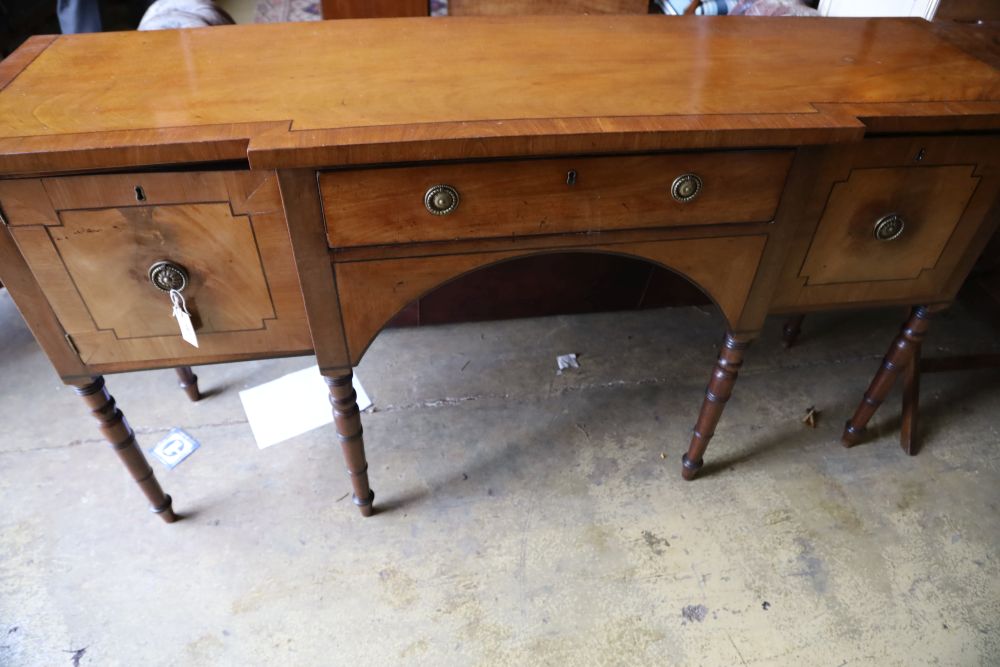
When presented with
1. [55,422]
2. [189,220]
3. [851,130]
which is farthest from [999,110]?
[55,422]

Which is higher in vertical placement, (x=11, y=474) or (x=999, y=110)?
(x=999, y=110)

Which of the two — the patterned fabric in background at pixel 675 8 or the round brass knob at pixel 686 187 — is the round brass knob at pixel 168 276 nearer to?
the round brass knob at pixel 686 187

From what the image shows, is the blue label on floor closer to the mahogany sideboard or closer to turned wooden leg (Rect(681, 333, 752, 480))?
the mahogany sideboard

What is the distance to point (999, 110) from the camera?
1175 mm

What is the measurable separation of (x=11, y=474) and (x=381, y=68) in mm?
1396

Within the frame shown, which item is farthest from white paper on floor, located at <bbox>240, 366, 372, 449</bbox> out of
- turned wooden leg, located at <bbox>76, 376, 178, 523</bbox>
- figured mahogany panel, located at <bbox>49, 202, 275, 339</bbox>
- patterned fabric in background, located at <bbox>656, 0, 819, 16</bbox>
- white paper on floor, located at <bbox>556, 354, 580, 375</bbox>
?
patterned fabric in background, located at <bbox>656, 0, 819, 16</bbox>

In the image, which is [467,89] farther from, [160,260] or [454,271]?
[160,260]

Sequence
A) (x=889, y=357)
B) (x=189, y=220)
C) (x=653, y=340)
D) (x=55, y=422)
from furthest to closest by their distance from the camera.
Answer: (x=653, y=340)
(x=55, y=422)
(x=889, y=357)
(x=189, y=220)

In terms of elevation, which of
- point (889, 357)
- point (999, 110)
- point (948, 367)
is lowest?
point (948, 367)

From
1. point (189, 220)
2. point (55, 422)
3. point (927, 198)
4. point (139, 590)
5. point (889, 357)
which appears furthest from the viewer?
point (55, 422)

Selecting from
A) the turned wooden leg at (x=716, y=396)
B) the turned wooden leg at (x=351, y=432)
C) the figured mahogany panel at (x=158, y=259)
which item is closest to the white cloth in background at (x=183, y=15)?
the figured mahogany panel at (x=158, y=259)

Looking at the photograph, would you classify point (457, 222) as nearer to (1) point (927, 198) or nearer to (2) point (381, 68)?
(2) point (381, 68)

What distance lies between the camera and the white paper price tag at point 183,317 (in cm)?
114

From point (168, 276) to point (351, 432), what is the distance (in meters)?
0.49
